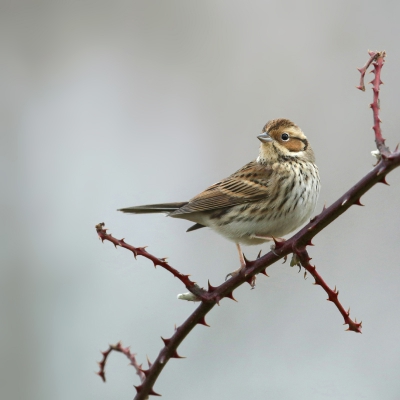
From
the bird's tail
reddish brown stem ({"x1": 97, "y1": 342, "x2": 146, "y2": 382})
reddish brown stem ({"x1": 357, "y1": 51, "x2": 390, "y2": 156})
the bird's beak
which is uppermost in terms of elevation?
the bird's beak

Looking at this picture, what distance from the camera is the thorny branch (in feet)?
5.29

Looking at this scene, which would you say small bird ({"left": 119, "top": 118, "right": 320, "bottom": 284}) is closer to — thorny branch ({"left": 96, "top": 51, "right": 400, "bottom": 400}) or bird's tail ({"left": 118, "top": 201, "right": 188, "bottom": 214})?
bird's tail ({"left": 118, "top": 201, "right": 188, "bottom": 214})

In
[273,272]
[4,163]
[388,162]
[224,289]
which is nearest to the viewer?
[388,162]

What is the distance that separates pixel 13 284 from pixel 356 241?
7.88 feet

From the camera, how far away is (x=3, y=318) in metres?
5.04

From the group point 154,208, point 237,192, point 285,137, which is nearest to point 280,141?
Result: point 285,137

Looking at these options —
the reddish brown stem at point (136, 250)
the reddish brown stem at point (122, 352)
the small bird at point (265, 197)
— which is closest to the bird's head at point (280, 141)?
the small bird at point (265, 197)

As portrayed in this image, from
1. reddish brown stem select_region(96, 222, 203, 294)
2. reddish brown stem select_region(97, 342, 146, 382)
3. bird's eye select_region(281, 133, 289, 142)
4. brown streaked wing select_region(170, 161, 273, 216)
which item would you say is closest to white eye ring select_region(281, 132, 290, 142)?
bird's eye select_region(281, 133, 289, 142)

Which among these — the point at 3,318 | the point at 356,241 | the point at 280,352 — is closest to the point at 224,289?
the point at 280,352

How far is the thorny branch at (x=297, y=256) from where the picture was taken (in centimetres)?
161

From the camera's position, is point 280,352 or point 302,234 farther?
point 280,352

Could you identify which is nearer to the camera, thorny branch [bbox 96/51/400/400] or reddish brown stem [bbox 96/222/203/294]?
thorny branch [bbox 96/51/400/400]

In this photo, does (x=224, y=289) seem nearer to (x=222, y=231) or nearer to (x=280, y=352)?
(x=222, y=231)

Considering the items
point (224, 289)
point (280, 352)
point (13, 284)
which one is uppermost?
point (13, 284)
